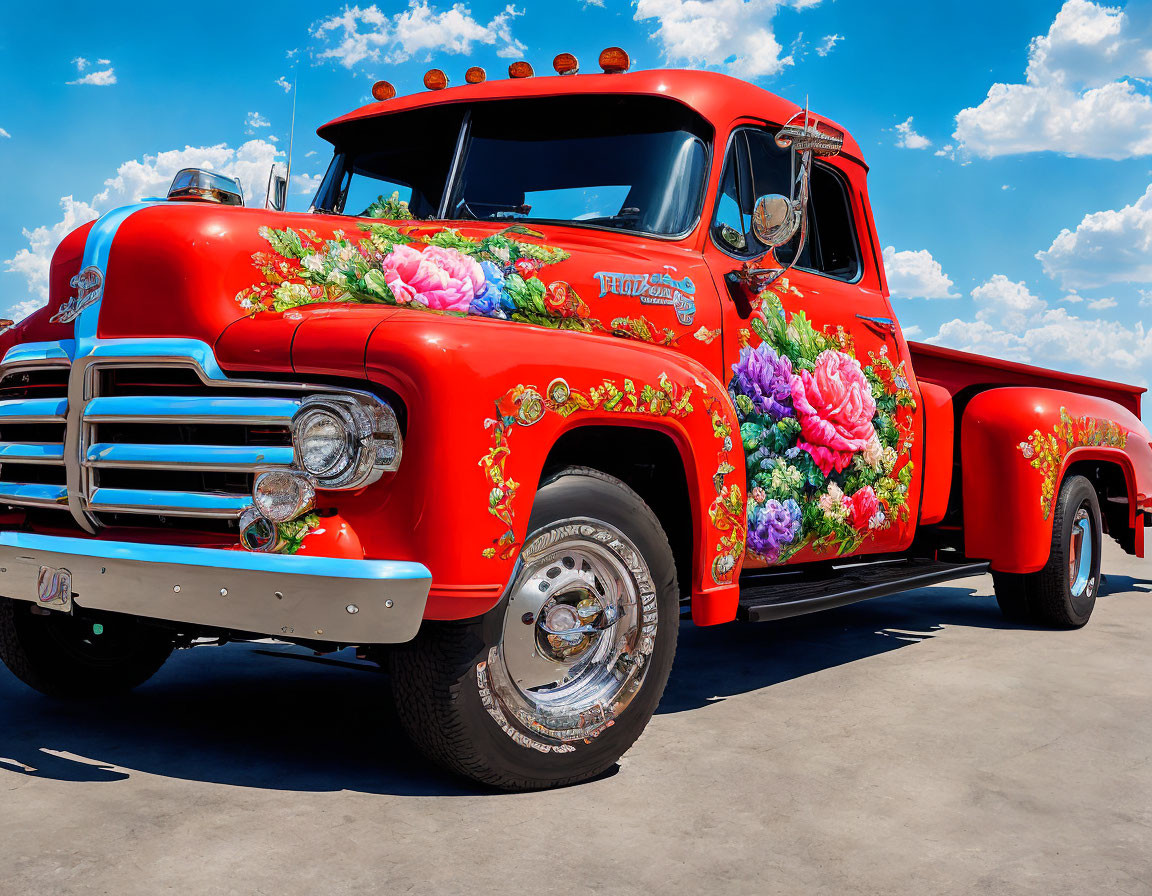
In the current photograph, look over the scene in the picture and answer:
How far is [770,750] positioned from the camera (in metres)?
3.82

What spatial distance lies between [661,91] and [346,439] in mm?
2087

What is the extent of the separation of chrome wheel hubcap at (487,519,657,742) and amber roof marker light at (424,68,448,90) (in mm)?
2436

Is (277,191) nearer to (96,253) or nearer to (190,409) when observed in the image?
(96,253)

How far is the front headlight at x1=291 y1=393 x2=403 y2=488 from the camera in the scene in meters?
2.96

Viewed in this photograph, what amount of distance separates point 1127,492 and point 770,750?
436 cm

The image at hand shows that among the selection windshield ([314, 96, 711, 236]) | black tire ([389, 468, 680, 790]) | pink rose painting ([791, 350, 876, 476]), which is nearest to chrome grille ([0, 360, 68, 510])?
black tire ([389, 468, 680, 790])

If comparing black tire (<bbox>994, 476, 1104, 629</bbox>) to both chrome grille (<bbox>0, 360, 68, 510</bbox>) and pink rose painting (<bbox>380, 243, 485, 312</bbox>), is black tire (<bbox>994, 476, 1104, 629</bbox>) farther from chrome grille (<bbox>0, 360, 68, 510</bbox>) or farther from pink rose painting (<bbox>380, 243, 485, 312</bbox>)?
chrome grille (<bbox>0, 360, 68, 510</bbox>)

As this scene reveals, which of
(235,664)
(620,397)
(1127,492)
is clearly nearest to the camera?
(620,397)

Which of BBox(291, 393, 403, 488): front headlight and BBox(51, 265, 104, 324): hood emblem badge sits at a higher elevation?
BBox(51, 265, 104, 324): hood emblem badge

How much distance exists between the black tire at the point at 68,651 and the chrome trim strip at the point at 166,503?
3.07ft

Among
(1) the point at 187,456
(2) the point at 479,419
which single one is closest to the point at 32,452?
(1) the point at 187,456

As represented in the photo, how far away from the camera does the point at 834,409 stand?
464 centimetres

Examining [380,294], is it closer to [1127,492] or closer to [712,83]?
[712,83]

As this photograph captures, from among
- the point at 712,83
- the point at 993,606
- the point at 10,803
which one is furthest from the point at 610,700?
the point at 993,606
